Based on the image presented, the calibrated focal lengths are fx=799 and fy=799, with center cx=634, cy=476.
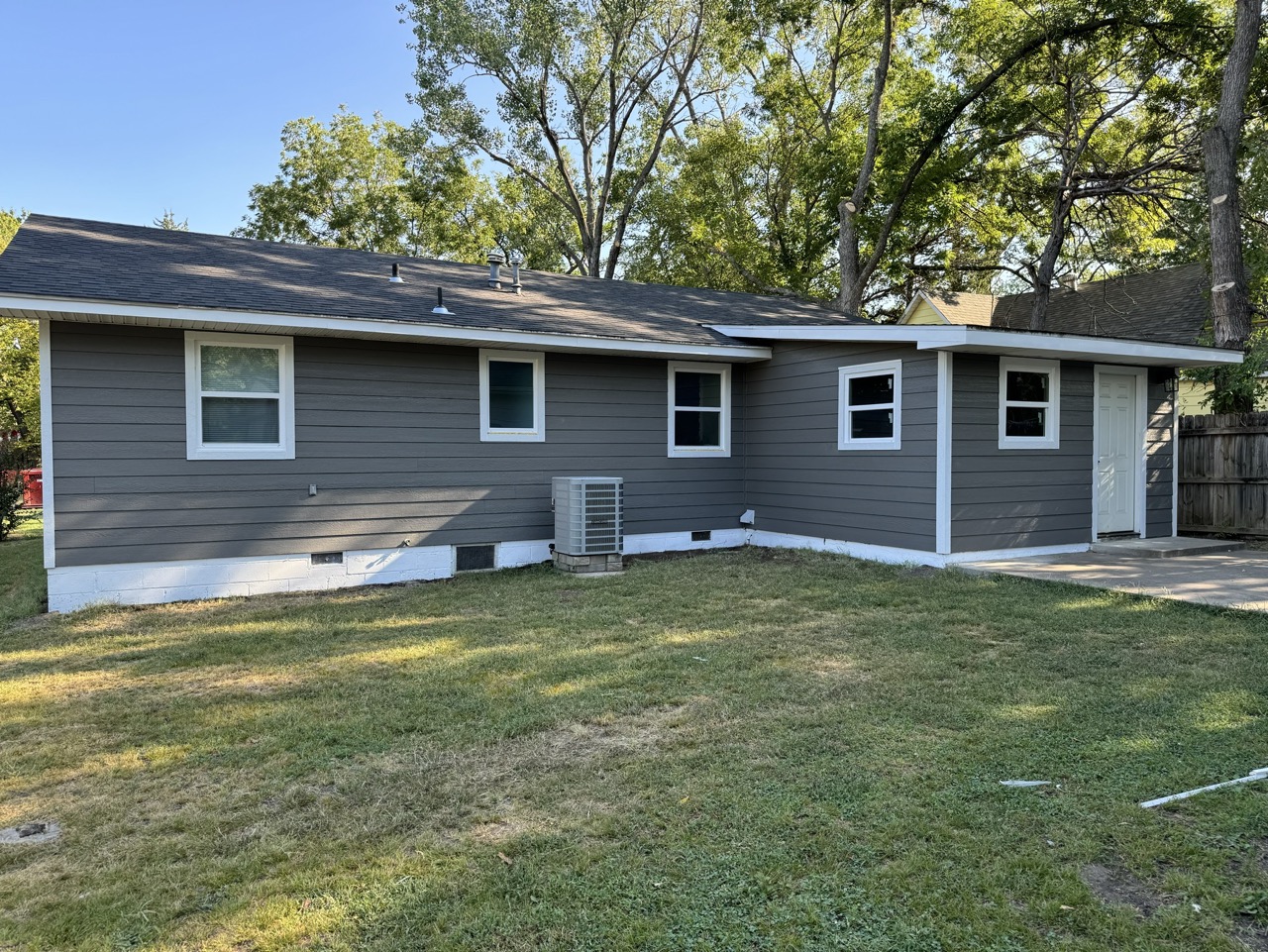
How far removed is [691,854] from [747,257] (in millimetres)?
20534

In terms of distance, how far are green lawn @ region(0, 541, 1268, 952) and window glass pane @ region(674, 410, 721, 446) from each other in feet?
14.4

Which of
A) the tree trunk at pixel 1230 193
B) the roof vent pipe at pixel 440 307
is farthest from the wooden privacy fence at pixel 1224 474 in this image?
the roof vent pipe at pixel 440 307

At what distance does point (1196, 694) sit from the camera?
405 centimetres

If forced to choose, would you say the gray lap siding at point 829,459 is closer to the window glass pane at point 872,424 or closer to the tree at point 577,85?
the window glass pane at point 872,424

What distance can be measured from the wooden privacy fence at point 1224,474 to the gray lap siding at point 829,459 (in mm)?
4761

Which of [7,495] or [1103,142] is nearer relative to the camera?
[7,495]

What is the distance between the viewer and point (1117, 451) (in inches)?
371

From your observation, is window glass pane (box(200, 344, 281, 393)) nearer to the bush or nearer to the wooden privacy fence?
the bush

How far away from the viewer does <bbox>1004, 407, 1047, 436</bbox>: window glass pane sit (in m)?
8.47

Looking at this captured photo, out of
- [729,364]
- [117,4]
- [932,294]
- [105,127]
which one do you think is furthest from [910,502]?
[105,127]

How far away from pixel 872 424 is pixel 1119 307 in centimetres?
1184

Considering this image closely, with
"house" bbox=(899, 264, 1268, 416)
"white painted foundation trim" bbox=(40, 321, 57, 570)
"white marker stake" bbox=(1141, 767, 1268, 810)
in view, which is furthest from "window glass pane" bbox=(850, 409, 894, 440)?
"white painted foundation trim" bbox=(40, 321, 57, 570)

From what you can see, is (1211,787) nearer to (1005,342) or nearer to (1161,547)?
(1005,342)

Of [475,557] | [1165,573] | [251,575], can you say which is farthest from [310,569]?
[1165,573]
